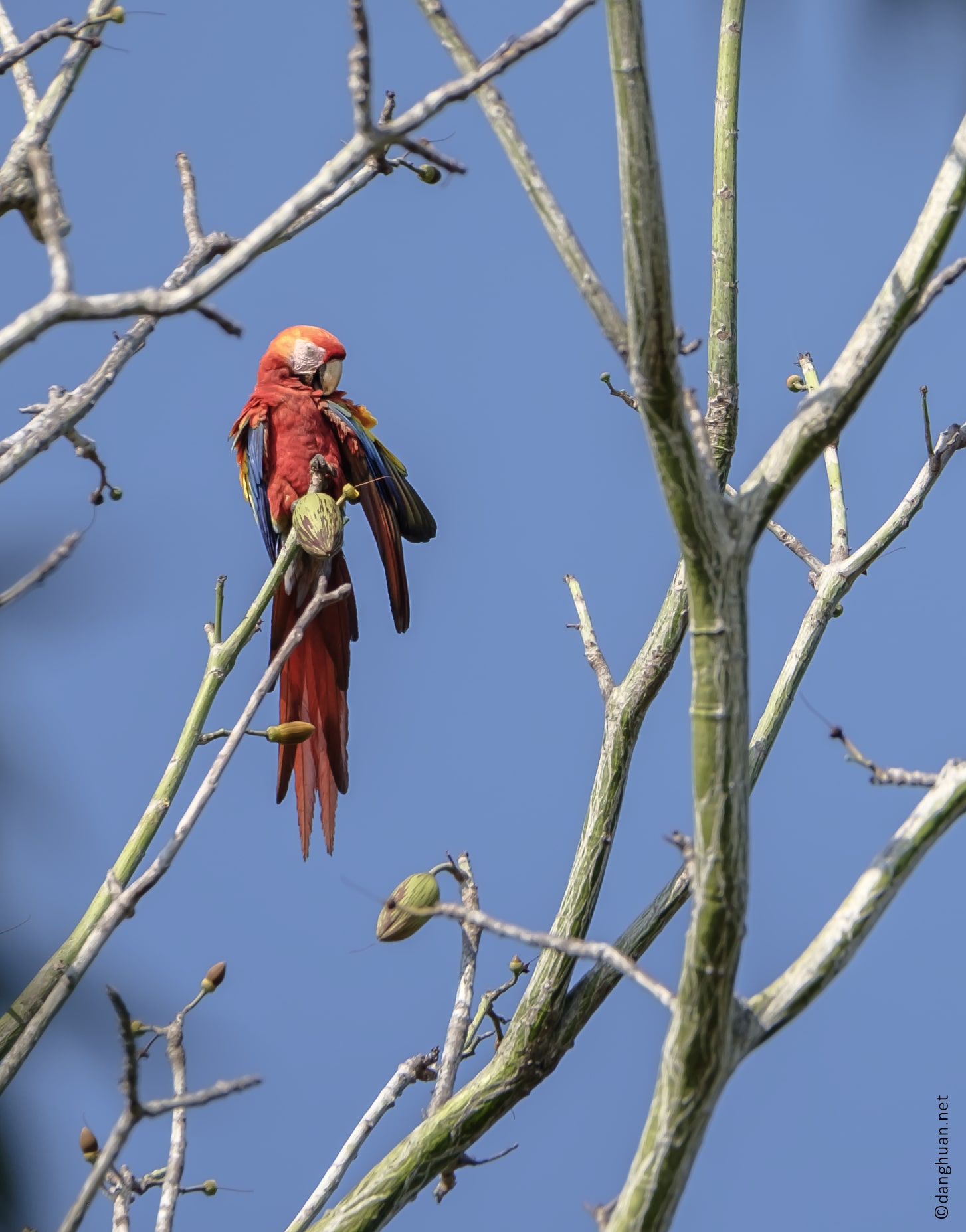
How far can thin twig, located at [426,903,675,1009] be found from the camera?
1138 millimetres

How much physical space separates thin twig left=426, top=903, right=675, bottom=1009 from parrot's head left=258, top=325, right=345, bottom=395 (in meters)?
2.32

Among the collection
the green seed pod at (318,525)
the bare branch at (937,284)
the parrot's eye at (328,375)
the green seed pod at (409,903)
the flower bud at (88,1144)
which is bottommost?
the flower bud at (88,1144)

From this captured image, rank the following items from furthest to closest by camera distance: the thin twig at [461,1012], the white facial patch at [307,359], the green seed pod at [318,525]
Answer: the white facial patch at [307,359] → the green seed pod at [318,525] → the thin twig at [461,1012]

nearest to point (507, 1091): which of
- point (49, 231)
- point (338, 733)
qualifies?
point (338, 733)

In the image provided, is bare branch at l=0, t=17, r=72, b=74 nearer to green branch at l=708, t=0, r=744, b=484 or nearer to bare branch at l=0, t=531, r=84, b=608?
bare branch at l=0, t=531, r=84, b=608

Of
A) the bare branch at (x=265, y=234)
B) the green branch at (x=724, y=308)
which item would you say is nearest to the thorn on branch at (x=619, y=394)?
the green branch at (x=724, y=308)

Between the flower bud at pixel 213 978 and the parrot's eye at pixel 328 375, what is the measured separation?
2043mm

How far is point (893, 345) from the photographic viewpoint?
116cm

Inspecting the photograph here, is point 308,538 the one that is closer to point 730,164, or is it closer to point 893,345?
point 730,164

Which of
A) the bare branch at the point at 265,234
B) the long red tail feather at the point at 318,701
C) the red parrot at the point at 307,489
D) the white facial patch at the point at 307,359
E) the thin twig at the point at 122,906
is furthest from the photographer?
the white facial patch at the point at 307,359

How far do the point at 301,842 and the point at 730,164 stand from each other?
4.87ft

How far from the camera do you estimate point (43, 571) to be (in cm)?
135

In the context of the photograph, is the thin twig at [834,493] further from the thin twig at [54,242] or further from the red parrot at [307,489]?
the thin twig at [54,242]

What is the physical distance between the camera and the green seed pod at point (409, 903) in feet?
5.94
